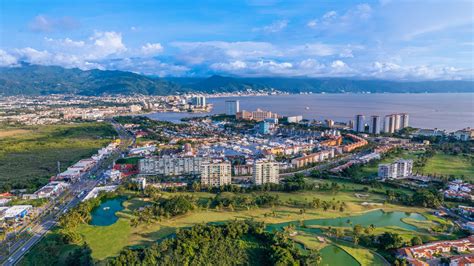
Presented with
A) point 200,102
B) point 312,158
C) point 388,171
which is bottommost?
point 312,158

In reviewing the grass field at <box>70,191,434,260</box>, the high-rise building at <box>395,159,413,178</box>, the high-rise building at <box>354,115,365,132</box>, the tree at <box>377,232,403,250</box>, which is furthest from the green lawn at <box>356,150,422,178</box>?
the high-rise building at <box>354,115,365,132</box>

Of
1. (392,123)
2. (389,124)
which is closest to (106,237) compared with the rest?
(389,124)

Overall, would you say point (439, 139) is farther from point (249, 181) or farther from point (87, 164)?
point (87, 164)

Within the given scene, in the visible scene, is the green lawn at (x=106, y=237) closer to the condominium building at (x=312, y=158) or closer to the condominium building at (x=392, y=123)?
the condominium building at (x=312, y=158)

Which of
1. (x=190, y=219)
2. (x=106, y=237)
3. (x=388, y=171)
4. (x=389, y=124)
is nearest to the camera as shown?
(x=106, y=237)

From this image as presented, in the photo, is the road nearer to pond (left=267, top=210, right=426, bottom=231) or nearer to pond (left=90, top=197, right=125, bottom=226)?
pond (left=90, top=197, right=125, bottom=226)

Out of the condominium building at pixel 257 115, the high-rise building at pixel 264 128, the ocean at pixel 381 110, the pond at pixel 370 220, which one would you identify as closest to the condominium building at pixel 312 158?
the pond at pixel 370 220

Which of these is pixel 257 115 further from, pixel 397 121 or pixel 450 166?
pixel 450 166
